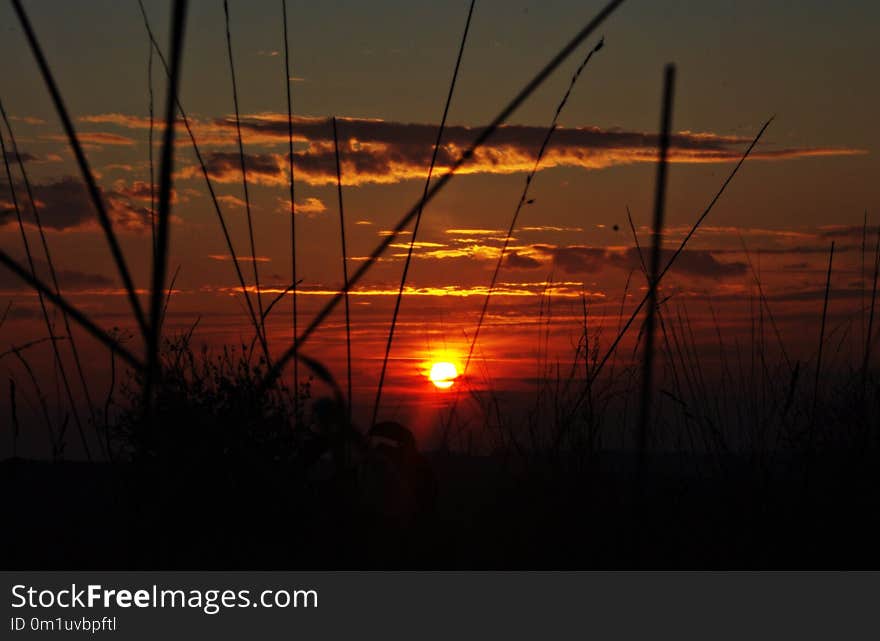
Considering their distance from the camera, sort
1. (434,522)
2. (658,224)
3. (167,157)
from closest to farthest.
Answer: (167,157) → (658,224) → (434,522)

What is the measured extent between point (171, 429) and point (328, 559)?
69cm

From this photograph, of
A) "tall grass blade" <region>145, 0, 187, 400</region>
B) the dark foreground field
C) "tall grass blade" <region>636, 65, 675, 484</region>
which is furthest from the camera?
the dark foreground field

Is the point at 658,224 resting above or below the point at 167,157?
above

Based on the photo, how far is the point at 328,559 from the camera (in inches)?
86.4

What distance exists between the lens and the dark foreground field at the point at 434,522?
2.22 m

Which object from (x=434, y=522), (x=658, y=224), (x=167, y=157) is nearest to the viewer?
(x=167, y=157)

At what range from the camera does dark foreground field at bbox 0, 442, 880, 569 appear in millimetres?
2225

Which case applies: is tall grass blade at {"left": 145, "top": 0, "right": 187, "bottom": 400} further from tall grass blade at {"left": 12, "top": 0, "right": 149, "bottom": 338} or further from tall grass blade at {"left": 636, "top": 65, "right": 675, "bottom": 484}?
tall grass blade at {"left": 636, "top": 65, "right": 675, "bottom": 484}

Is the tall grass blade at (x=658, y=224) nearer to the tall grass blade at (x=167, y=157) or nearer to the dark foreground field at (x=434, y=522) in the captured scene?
the tall grass blade at (x=167, y=157)

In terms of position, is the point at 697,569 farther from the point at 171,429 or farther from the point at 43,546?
the point at 43,546

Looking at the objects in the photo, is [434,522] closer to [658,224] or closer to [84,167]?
[658,224]

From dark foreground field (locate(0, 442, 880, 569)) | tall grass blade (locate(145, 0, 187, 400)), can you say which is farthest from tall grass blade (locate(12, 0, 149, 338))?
dark foreground field (locate(0, 442, 880, 569))

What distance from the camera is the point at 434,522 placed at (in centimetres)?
255

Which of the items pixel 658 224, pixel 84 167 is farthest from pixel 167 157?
pixel 658 224
